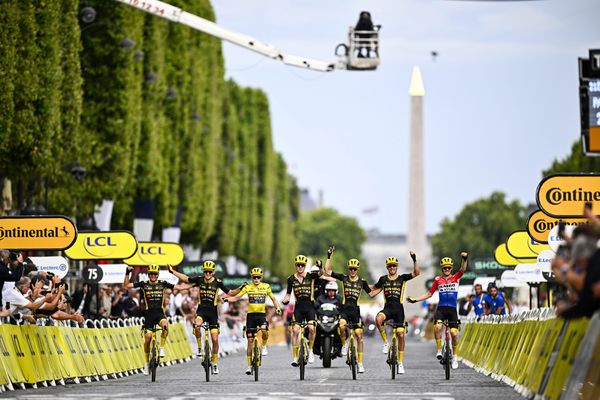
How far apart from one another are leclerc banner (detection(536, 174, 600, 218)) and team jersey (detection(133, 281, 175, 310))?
21.9 ft

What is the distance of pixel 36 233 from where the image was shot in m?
30.1

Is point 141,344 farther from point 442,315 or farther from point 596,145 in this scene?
point 596,145

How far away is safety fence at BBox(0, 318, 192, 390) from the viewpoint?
24.2 m

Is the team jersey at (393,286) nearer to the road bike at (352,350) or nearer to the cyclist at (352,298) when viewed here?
the cyclist at (352,298)

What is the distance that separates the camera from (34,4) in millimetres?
40281

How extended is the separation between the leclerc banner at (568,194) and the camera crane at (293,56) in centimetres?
1749

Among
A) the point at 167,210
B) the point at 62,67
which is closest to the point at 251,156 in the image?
the point at 167,210

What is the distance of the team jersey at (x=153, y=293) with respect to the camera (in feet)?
94.6

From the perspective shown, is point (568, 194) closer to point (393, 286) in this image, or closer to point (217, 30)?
point (393, 286)

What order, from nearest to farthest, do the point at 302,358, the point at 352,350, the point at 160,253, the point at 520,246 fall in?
the point at 302,358, the point at 352,350, the point at 520,246, the point at 160,253

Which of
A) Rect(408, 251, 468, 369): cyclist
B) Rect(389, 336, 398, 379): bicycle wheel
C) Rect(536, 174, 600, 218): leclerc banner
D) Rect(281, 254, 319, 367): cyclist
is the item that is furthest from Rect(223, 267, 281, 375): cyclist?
Rect(536, 174, 600, 218): leclerc banner

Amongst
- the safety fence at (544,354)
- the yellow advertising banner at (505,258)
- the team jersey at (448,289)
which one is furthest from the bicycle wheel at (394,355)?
the yellow advertising banner at (505,258)

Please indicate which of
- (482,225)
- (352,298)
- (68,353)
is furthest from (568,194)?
(482,225)

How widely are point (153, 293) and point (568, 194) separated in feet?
23.9
